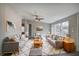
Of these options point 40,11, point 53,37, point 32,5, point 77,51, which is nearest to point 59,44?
point 53,37

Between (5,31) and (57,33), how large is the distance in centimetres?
107

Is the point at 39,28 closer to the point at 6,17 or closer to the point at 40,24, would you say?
the point at 40,24

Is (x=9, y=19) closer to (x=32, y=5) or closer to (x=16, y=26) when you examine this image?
(x=16, y=26)

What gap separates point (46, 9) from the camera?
304 centimetres

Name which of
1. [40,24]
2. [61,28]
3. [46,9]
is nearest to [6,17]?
[40,24]

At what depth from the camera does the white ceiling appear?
3.02 meters

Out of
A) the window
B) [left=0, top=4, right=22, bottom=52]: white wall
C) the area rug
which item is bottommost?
the area rug

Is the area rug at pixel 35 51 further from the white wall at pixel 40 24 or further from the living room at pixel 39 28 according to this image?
the white wall at pixel 40 24

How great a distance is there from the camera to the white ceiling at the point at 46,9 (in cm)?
302

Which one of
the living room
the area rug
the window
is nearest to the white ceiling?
the living room

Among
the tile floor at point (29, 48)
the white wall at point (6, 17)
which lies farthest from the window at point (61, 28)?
the white wall at point (6, 17)

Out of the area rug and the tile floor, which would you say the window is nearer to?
the tile floor

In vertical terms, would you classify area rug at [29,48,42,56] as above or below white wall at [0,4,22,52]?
below

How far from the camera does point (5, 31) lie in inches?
118
